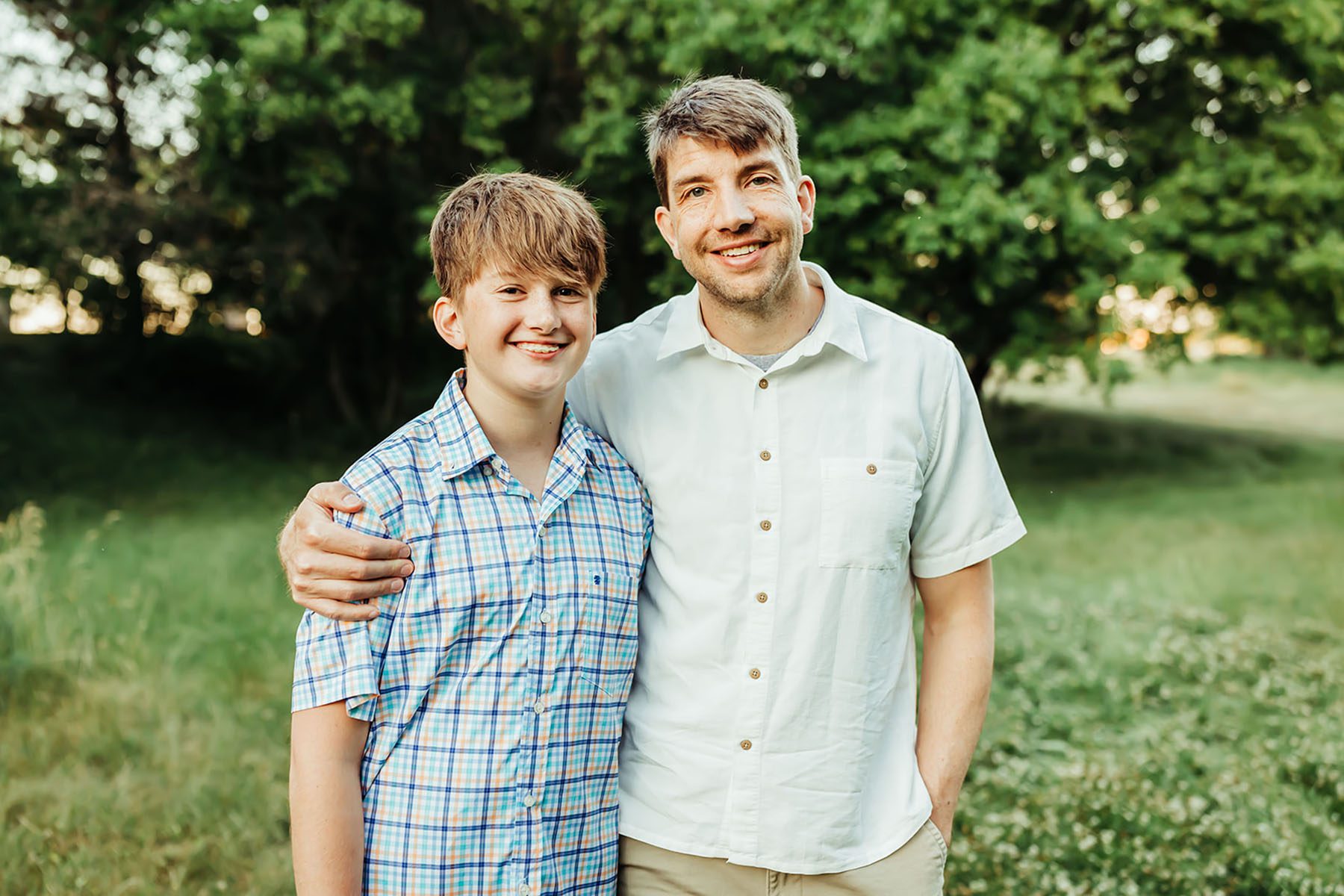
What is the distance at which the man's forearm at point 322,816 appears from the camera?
188 cm

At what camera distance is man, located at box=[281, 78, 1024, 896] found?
2.22 meters

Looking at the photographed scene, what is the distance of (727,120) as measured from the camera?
2271 millimetres

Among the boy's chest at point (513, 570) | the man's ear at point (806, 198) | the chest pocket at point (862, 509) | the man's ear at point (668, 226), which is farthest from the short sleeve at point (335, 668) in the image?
the man's ear at point (806, 198)

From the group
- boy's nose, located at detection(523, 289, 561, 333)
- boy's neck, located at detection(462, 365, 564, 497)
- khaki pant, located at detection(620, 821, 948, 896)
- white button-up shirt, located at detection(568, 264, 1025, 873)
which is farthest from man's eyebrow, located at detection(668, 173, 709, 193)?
khaki pant, located at detection(620, 821, 948, 896)

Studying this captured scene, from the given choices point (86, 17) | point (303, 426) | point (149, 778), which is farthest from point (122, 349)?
point (149, 778)

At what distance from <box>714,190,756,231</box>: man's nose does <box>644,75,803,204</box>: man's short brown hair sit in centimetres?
10

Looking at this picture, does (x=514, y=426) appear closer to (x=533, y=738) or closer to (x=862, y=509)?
(x=533, y=738)

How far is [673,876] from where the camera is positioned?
225 cm

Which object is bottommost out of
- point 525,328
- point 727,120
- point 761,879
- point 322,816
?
point 761,879

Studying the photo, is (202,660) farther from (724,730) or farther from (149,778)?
(724,730)

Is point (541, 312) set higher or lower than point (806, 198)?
lower

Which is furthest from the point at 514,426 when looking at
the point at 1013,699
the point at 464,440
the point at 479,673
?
the point at 1013,699

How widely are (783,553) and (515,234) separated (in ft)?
2.73

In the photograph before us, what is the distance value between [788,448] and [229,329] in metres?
15.2
